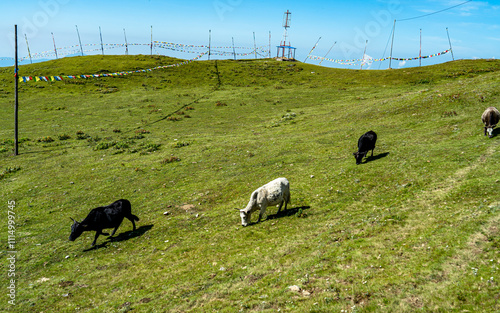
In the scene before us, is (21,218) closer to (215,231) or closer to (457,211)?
(215,231)

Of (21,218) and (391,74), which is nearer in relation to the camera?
(21,218)

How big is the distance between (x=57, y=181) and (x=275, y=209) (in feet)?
70.1

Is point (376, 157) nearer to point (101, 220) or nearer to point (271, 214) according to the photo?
point (271, 214)

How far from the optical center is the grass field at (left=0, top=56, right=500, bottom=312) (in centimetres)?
950

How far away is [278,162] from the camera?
2628 cm

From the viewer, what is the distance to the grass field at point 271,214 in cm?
950

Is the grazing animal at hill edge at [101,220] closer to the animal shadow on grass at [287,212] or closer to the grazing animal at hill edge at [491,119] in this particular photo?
the animal shadow on grass at [287,212]

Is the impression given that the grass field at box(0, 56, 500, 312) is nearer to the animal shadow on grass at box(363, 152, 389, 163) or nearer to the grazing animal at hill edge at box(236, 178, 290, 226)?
the animal shadow on grass at box(363, 152, 389, 163)

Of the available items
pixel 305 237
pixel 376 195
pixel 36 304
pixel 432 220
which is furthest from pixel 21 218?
pixel 432 220

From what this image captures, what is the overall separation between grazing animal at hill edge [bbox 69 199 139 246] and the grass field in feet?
2.56

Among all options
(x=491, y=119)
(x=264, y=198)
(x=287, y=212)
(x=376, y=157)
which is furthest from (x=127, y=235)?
(x=491, y=119)

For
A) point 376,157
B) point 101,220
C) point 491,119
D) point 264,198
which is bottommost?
point 101,220

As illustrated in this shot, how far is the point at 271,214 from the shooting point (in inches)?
675

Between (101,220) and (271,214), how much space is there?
9602 millimetres
